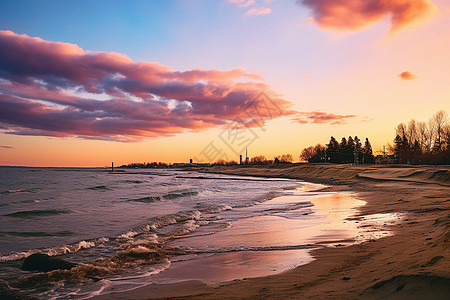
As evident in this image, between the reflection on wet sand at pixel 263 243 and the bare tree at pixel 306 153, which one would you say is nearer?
the reflection on wet sand at pixel 263 243

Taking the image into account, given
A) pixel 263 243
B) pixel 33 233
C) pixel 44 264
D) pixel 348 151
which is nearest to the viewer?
pixel 44 264

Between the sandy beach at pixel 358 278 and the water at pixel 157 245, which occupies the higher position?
the sandy beach at pixel 358 278

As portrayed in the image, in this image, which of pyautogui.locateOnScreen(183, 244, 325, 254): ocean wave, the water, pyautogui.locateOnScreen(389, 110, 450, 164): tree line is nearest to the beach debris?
the water

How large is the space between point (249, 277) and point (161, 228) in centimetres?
724

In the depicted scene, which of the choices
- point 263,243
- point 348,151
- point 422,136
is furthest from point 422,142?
point 263,243

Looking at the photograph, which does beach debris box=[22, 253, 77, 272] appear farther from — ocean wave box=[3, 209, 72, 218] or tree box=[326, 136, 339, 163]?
tree box=[326, 136, 339, 163]

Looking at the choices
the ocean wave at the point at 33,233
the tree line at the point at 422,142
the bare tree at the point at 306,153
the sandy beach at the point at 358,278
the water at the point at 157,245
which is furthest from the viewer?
the bare tree at the point at 306,153

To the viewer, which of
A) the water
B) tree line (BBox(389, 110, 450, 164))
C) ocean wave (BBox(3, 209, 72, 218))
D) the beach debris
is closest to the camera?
the water

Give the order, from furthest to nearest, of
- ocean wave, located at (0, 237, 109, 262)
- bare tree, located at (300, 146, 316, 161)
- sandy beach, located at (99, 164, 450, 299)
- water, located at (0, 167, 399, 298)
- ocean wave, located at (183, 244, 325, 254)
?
bare tree, located at (300, 146, 316, 161)
ocean wave, located at (0, 237, 109, 262)
ocean wave, located at (183, 244, 325, 254)
water, located at (0, 167, 399, 298)
sandy beach, located at (99, 164, 450, 299)

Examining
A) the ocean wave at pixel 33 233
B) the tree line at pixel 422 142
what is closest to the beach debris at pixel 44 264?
the ocean wave at pixel 33 233

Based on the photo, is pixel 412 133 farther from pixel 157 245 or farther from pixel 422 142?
pixel 157 245

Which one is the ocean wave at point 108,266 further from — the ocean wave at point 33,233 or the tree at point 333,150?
the tree at point 333,150

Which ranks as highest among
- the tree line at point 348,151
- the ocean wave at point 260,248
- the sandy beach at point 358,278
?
the tree line at point 348,151

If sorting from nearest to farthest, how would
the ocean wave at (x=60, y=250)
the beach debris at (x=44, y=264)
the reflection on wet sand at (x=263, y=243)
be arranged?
the reflection on wet sand at (x=263, y=243), the beach debris at (x=44, y=264), the ocean wave at (x=60, y=250)
